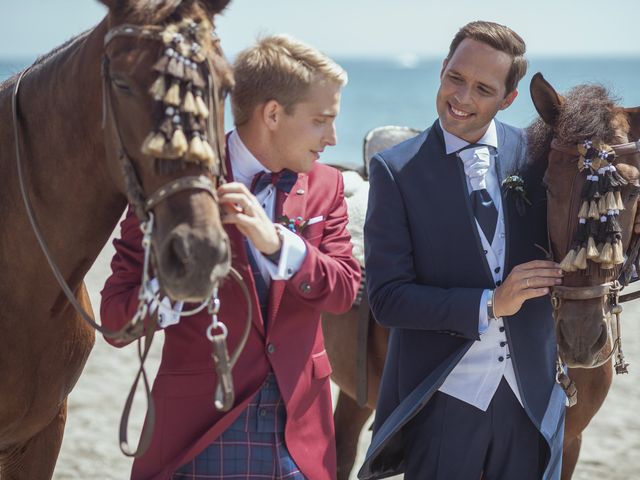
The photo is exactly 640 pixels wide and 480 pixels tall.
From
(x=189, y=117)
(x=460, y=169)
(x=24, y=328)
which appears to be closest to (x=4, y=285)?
(x=24, y=328)

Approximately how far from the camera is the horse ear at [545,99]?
2859 mm

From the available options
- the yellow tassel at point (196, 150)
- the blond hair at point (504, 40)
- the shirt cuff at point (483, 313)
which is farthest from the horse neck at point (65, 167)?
the blond hair at point (504, 40)

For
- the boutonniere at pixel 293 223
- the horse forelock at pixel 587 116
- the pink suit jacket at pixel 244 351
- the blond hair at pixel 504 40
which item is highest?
the blond hair at pixel 504 40

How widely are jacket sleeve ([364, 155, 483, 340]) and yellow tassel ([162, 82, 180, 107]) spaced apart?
3.69ft

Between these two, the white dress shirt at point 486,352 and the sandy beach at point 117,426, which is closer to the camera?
the white dress shirt at point 486,352

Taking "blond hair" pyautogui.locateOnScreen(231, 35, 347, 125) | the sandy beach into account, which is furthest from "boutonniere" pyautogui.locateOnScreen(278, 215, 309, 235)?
the sandy beach

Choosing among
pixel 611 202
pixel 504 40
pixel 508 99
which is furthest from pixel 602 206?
pixel 504 40

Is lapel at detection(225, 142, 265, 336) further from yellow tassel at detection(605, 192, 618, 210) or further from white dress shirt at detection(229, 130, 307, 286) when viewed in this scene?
yellow tassel at detection(605, 192, 618, 210)

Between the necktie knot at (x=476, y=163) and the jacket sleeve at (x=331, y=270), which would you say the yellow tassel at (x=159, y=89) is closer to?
the jacket sleeve at (x=331, y=270)

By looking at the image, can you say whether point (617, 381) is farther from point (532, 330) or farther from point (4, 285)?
point (4, 285)

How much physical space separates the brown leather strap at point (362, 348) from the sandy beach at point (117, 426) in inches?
48.9

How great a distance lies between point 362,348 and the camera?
4.04 m

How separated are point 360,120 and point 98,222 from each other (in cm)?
4035

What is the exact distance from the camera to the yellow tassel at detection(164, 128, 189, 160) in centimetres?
191
